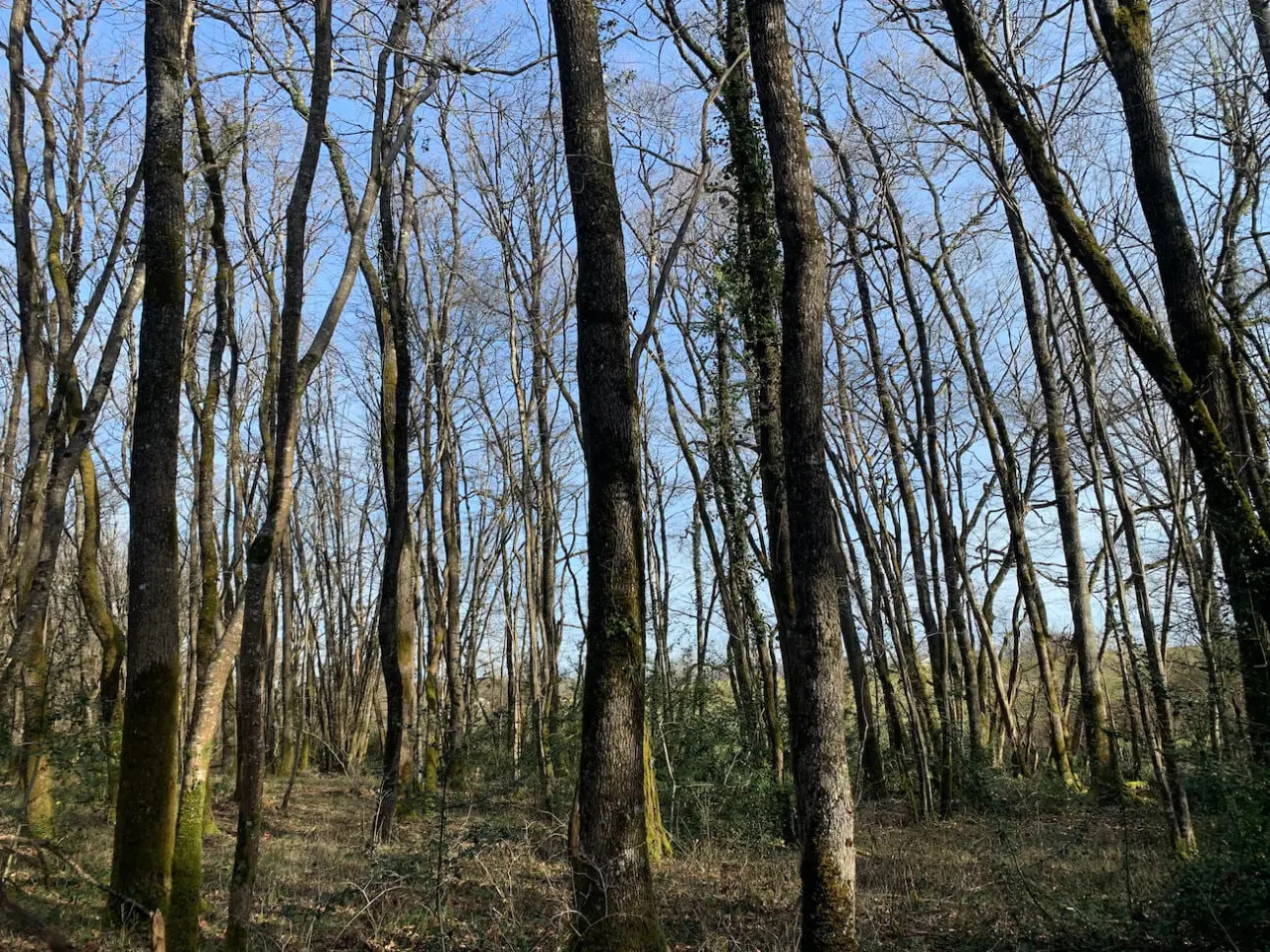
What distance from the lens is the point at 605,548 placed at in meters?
5.68

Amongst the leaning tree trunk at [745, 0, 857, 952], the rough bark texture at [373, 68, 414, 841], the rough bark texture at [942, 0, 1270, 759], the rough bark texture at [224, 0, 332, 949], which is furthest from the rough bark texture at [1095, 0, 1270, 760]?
the rough bark texture at [373, 68, 414, 841]

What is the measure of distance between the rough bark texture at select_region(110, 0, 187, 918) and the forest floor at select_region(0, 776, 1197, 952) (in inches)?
20.9

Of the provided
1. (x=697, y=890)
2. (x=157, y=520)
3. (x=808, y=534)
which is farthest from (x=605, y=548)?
(x=697, y=890)

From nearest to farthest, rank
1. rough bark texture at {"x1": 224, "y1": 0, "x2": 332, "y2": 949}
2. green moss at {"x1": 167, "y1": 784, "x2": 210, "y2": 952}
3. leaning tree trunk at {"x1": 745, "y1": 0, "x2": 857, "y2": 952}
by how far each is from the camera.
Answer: rough bark texture at {"x1": 224, "y1": 0, "x2": 332, "y2": 949}
leaning tree trunk at {"x1": 745, "y1": 0, "x2": 857, "y2": 952}
green moss at {"x1": 167, "y1": 784, "x2": 210, "y2": 952}

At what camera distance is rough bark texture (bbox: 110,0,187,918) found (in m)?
5.86

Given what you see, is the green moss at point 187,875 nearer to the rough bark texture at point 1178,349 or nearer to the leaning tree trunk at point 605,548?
the leaning tree trunk at point 605,548

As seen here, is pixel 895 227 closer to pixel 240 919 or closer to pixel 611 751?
pixel 611 751

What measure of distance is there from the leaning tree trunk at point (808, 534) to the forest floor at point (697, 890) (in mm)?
688

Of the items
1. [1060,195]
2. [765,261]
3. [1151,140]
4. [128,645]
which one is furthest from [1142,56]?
[128,645]

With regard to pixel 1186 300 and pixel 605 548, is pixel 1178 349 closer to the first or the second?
pixel 1186 300

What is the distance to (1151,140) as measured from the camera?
7.19 m

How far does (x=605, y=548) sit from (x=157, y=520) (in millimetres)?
3331

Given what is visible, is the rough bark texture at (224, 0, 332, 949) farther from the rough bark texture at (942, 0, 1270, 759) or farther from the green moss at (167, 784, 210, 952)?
the rough bark texture at (942, 0, 1270, 759)

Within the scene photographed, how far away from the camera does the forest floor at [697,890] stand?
578cm
